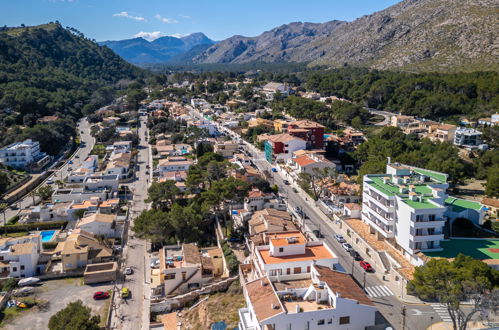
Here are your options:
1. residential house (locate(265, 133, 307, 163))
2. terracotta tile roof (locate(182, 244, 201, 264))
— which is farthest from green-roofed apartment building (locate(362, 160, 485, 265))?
residential house (locate(265, 133, 307, 163))

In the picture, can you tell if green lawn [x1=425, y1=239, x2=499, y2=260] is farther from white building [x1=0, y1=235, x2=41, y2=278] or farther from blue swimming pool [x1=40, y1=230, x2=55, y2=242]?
blue swimming pool [x1=40, y1=230, x2=55, y2=242]

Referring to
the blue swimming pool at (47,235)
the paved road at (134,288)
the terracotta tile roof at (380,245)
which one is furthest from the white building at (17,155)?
the terracotta tile roof at (380,245)

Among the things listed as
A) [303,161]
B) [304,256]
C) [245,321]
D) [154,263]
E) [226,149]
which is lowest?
[154,263]

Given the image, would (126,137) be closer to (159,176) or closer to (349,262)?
(159,176)

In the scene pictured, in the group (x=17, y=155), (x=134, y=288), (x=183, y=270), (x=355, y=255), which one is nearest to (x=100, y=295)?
(x=134, y=288)

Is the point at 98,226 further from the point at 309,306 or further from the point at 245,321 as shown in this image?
the point at 309,306
